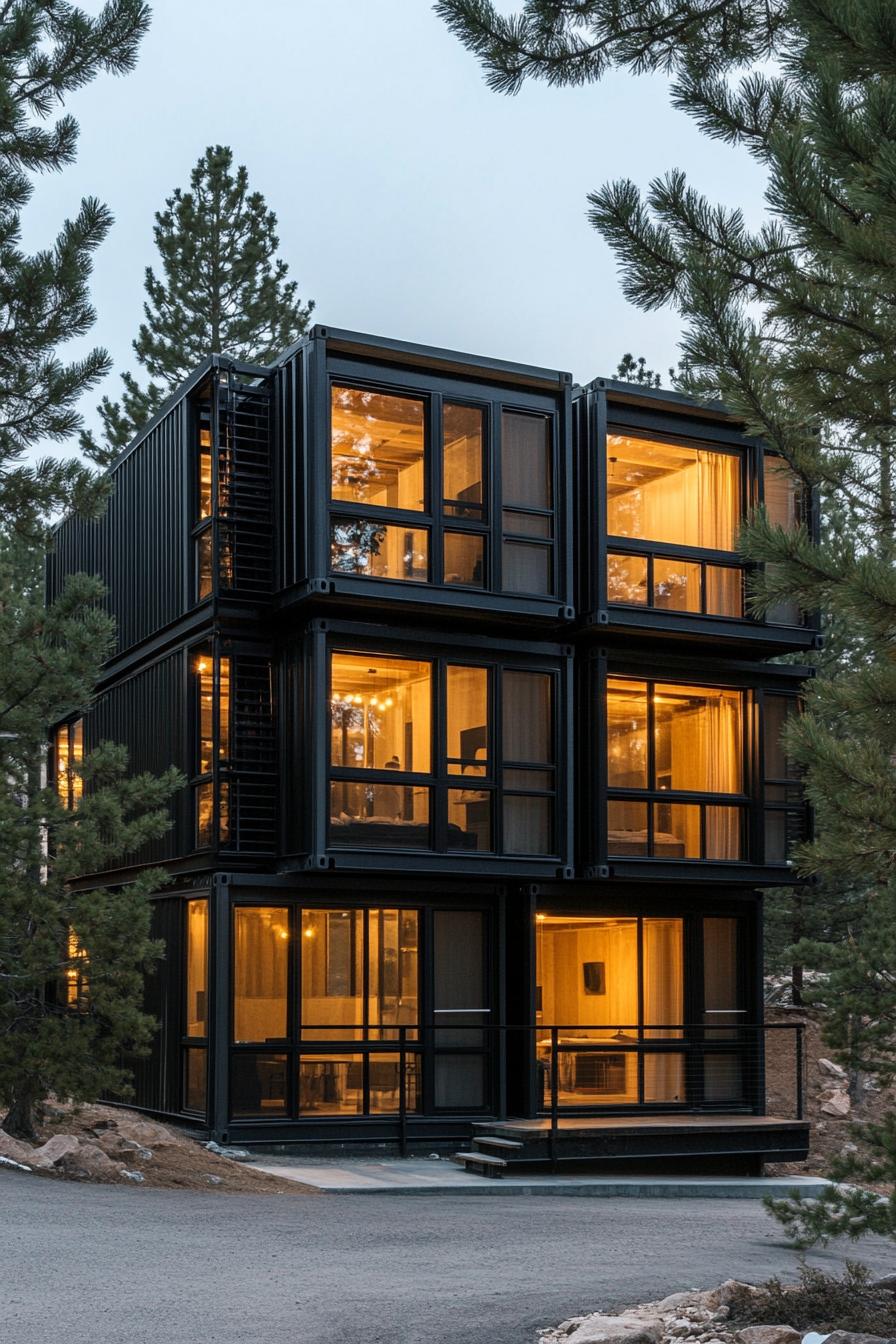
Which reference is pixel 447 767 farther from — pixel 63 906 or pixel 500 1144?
pixel 63 906

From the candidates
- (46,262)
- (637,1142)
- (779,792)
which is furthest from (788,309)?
(779,792)

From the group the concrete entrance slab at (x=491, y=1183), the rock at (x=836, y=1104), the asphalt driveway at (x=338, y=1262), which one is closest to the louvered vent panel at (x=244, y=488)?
the concrete entrance slab at (x=491, y=1183)

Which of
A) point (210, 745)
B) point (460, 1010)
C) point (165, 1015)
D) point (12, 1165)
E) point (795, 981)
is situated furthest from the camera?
point (795, 981)

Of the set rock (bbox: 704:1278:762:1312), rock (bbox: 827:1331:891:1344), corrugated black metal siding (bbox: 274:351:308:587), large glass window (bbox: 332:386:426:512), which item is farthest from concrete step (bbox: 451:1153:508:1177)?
rock (bbox: 827:1331:891:1344)

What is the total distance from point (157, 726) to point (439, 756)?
376 centimetres

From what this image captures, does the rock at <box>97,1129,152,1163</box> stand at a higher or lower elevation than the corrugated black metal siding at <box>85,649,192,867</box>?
lower

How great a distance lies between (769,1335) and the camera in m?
6.48

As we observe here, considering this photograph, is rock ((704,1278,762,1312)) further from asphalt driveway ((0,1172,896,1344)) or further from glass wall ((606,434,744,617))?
glass wall ((606,434,744,617))

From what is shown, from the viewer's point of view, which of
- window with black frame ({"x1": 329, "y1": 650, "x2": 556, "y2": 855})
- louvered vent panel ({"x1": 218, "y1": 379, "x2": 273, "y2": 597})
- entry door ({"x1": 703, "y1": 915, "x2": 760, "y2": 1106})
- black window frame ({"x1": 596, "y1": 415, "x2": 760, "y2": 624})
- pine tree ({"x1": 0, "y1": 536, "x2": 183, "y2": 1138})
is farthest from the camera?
entry door ({"x1": 703, "y1": 915, "x2": 760, "y2": 1106})

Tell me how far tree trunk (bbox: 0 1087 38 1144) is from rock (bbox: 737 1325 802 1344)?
9165 millimetres

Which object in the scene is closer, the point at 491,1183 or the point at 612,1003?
the point at 491,1183

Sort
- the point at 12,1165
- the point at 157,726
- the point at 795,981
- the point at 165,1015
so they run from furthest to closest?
the point at 795,981 < the point at 157,726 < the point at 165,1015 < the point at 12,1165

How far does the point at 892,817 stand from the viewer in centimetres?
700

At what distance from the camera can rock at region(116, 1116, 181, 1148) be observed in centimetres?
1494
